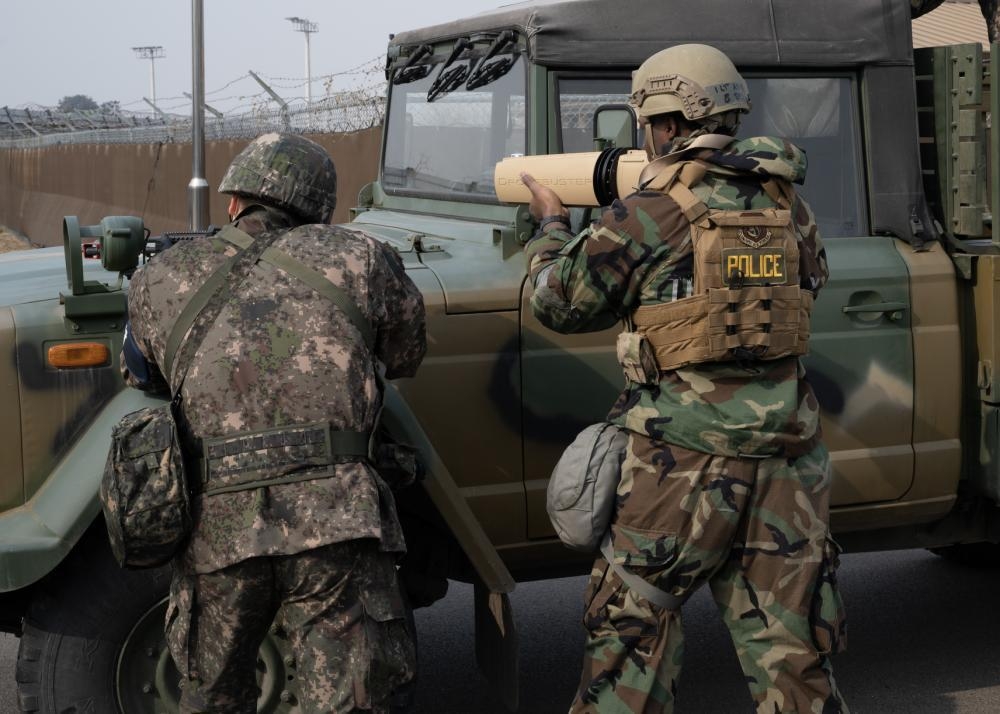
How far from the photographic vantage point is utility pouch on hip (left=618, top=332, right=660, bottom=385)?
2965mm

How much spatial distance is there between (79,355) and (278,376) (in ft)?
2.45

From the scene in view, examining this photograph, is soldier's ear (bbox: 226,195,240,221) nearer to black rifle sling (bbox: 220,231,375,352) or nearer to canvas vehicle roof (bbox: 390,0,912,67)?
black rifle sling (bbox: 220,231,375,352)

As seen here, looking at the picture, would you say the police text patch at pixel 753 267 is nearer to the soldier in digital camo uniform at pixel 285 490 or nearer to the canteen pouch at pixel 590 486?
the canteen pouch at pixel 590 486

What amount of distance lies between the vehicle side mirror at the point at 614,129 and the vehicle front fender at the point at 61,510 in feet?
4.55

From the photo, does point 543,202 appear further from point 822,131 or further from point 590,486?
point 822,131

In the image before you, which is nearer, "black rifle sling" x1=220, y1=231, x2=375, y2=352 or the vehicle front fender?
"black rifle sling" x1=220, y1=231, x2=375, y2=352

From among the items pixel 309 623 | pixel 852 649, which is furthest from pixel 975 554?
pixel 309 623

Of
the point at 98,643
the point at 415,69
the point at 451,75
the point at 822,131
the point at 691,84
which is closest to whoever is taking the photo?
the point at 691,84

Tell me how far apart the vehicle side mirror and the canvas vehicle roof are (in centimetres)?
20

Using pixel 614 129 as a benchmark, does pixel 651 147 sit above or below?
below

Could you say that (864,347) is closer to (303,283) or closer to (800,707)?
(800,707)

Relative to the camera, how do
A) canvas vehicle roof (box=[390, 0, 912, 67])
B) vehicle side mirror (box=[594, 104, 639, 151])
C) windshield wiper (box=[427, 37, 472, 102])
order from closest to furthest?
vehicle side mirror (box=[594, 104, 639, 151]), canvas vehicle roof (box=[390, 0, 912, 67]), windshield wiper (box=[427, 37, 472, 102])

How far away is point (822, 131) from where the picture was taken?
3.95m

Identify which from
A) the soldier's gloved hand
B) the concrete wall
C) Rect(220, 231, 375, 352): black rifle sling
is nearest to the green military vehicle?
the soldier's gloved hand
